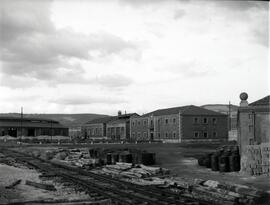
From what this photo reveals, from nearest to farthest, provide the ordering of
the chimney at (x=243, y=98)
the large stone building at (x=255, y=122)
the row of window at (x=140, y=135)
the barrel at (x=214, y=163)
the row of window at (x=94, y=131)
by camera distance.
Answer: the barrel at (x=214, y=163) → the large stone building at (x=255, y=122) → the chimney at (x=243, y=98) → the row of window at (x=140, y=135) → the row of window at (x=94, y=131)

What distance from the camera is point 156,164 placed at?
2908 cm

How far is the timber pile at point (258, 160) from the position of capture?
2105cm

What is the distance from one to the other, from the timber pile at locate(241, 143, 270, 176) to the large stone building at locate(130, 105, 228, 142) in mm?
47735

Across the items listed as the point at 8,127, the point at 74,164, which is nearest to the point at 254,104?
the point at 74,164

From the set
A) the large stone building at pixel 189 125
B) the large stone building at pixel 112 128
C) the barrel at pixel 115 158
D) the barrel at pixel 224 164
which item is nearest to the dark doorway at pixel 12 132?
the large stone building at pixel 112 128

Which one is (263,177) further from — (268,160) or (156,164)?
(156,164)

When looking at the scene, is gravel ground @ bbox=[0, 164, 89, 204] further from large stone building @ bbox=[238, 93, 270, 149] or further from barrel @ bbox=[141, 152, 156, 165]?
large stone building @ bbox=[238, 93, 270, 149]

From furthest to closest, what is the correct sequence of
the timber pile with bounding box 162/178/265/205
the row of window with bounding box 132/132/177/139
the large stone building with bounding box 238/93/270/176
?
the row of window with bounding box 132/132/177/139, the large stone building with bounding box 238/93/270/176, the timber pile with bounding box 162/178/265/205

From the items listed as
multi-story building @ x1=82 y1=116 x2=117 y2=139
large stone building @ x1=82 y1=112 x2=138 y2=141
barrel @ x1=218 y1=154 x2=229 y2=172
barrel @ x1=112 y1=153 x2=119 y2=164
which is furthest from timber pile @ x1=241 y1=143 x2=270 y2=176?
multi-story building @ x1=82 y1=116 x2=117 y2=139

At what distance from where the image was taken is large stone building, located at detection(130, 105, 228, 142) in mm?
70025

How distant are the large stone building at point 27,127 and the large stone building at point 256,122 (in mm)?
67405

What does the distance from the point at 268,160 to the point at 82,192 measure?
11.2m

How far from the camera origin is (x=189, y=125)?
232ft

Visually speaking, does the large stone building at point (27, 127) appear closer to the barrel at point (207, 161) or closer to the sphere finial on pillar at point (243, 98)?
the barrel at point (207, 161)
